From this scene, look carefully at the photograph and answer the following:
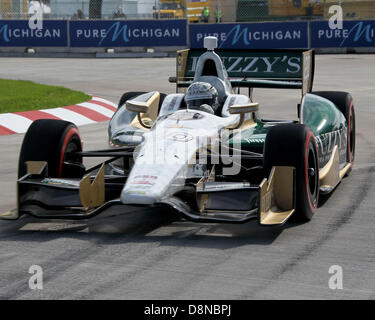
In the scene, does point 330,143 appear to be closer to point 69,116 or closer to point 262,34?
point 69,116

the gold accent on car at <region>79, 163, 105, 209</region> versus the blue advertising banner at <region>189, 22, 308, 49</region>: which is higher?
the blue advertising banner at <region>189, 22, 308, 49</region>

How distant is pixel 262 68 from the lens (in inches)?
408

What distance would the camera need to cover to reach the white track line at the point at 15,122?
1327 centimetres

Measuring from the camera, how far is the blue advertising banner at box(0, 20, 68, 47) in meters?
29.4

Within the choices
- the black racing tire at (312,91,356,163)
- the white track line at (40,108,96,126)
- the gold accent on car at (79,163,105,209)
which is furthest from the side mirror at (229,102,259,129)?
the white track line at (40,108,96,126)

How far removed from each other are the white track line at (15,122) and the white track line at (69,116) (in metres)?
0.68

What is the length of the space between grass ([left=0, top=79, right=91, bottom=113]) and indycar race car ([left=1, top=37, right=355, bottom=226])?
6.08 m

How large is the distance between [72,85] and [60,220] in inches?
524

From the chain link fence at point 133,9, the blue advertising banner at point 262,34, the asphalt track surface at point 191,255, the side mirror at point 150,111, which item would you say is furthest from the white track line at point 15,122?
the chain link fence at point 133,9

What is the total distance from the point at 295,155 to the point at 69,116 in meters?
7.89

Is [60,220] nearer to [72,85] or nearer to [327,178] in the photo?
[327,178]

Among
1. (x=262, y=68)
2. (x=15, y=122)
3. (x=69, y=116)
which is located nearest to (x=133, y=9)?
(x=69, y=116)

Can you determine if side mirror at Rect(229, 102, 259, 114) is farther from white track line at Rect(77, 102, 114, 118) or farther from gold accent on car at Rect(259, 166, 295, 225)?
white track line at Rect(77, 102, 114, 118)
